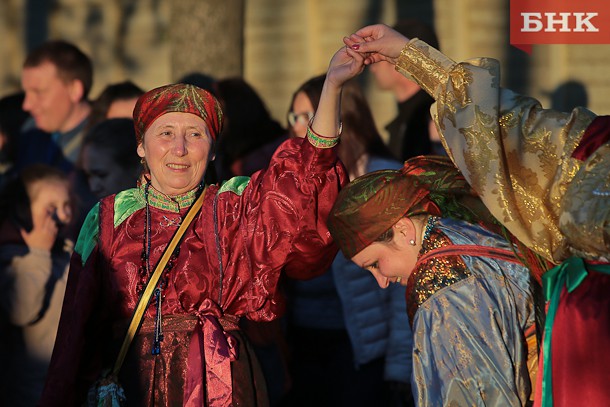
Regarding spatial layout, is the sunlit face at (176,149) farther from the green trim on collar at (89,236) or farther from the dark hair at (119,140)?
the dark hair at (119,140)

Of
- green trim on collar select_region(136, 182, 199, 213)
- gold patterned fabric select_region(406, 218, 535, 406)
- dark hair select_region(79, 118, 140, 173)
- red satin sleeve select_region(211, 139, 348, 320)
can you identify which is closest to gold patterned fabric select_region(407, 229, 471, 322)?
gold patterned fabric select_region(406, 218, 535, 406)

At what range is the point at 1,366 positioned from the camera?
6281 mm

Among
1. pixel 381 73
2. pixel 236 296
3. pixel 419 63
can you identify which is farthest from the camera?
pixel 381 73

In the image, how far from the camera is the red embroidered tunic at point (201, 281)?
170 inches

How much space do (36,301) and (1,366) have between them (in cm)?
42

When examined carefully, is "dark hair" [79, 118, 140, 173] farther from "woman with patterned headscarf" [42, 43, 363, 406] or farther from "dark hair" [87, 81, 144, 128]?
"woman with patterned headscarf" [42, 43, 363, 406]

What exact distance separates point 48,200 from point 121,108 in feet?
2.69

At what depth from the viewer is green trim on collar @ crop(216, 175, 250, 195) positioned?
4.49 m

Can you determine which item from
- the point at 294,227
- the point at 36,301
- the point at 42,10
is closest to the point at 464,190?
the point at 294,227

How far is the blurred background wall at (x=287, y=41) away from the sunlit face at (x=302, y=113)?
6.26 ft

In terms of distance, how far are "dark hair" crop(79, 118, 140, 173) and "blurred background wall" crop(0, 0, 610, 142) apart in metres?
1.67

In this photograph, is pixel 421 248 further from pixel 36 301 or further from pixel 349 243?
pixel 36 301

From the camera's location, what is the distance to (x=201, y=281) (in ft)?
14.3

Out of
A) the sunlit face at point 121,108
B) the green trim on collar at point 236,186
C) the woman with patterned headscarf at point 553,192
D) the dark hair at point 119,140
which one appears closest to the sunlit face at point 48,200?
the dark hair at point 119,140
